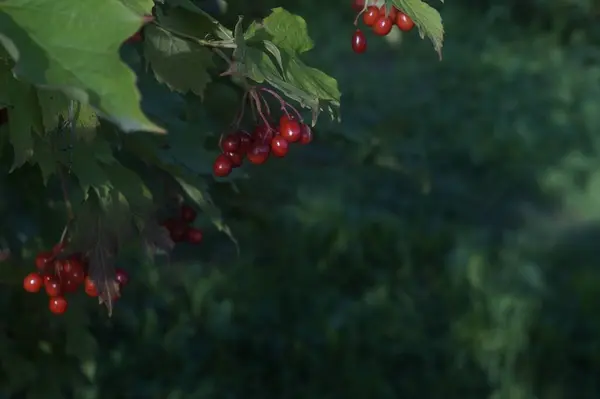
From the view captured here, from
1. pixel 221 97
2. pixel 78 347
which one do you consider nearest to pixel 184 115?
pixel 221 97

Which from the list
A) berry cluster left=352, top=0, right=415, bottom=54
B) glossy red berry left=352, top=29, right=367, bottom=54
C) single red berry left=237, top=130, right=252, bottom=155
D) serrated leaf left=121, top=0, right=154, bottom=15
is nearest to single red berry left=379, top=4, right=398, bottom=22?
berry cluster left=352, top=0, right=415, bottom=54

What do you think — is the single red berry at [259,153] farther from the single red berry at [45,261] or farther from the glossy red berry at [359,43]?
the single red berry at [45,261]

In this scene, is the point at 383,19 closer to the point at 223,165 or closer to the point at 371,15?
the point at 371,15

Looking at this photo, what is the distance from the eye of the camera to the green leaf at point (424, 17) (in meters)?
1.50

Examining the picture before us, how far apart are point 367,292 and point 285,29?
298 cm

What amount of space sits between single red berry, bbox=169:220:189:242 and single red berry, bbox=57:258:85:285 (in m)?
0.40

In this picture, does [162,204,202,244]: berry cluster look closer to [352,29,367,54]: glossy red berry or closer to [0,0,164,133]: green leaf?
[352,29,367,54]: glossy red berry

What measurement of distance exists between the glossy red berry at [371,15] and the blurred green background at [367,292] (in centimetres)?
61

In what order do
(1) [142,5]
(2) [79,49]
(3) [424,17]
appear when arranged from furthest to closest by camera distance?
(3) [424,17] < (1) [142,5] < (2) [79,49]

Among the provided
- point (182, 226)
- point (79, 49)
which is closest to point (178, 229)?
point (182, 226)

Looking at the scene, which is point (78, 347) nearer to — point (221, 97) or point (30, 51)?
point (221, 97)

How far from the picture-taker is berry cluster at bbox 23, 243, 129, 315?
1.99 m

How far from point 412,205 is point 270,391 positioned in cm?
199

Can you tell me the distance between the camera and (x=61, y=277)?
2.02 m
